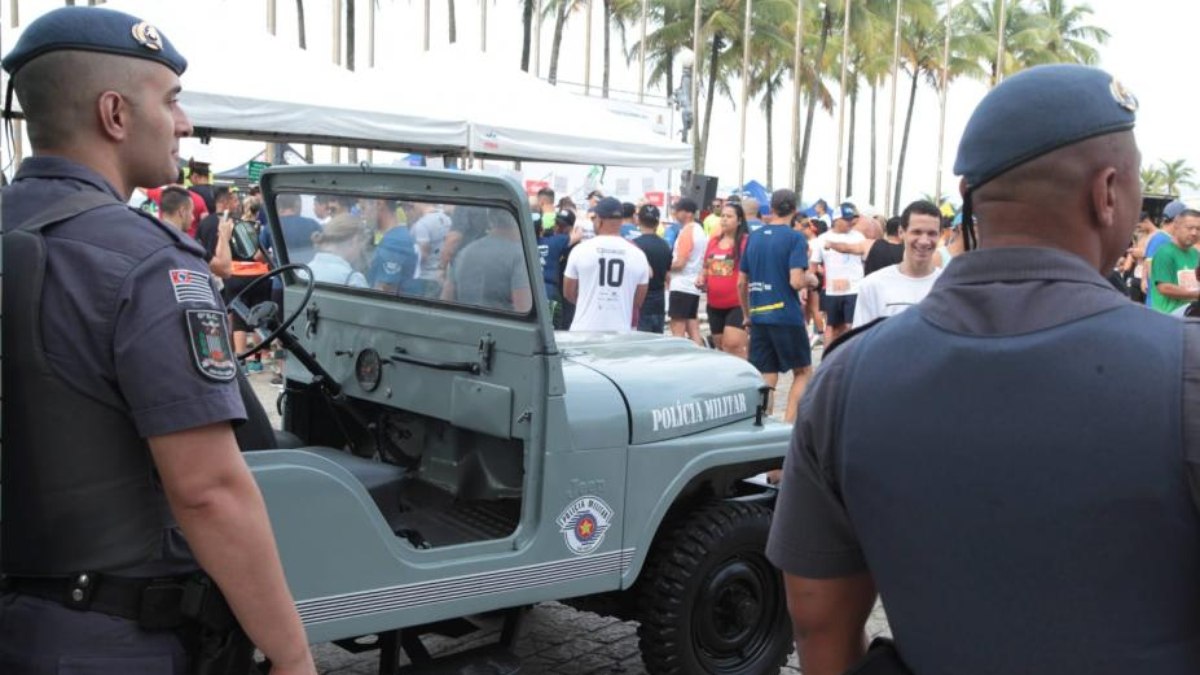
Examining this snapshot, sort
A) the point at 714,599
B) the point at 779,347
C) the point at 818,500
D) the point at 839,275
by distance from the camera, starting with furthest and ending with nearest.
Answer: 1. the point at 839,275
2. the point at 779,347
3. the point at 714,599
4. the point at 818,500

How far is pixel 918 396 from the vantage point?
4.66ft

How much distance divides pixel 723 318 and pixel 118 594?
8469 millimetres

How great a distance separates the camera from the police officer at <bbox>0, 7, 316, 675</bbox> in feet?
5.23

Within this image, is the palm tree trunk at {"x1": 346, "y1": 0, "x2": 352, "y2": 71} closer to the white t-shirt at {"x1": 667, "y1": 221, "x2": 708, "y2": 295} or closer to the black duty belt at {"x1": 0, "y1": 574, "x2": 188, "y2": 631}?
the white t-shirt at {"x1": 667, "y1": 221, "x2": 708, "y2": 295}

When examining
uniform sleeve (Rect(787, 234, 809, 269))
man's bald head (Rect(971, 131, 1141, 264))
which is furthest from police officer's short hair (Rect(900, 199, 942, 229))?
man's bald head (Rect(971, 131, 1141, 264))

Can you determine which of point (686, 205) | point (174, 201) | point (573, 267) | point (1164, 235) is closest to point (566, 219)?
point (686, 205)

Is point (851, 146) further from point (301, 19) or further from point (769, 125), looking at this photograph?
point (301, 19)

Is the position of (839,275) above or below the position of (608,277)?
below

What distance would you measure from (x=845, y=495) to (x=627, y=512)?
219cm

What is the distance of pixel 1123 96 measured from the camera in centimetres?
144

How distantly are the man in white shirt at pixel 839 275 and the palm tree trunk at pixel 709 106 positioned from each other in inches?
1200

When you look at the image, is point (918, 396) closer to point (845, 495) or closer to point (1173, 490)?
point (845, 495)

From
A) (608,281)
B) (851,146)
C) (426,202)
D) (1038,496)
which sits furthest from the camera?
(851,146)

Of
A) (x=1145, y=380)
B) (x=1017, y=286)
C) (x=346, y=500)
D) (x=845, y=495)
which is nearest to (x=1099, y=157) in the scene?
(x=1017, y=286)
